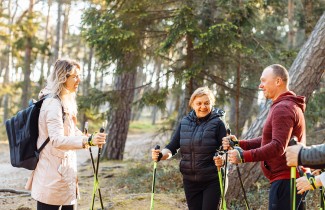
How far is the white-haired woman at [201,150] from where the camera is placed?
4.62 meters

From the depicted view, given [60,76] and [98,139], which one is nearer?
[98,139]

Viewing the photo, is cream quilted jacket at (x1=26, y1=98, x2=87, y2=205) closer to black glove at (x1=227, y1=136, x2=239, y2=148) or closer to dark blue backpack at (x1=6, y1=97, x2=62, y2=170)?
dark blue backpack at (x1=6, y1=97, x2=62, y2=170)

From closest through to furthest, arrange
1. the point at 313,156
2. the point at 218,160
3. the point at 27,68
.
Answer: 1. the point at 313,156
2. the point at 218,160
3. the point at 27,68

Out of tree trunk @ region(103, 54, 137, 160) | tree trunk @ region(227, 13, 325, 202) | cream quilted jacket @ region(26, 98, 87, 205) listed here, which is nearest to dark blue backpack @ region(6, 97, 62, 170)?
cream quilted jacket @ region(26, 98, 87, 205)

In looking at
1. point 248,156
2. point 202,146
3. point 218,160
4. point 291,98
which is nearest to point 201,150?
point 202,146

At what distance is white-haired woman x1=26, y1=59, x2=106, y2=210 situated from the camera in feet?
12.6

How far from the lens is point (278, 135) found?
12.5 ft

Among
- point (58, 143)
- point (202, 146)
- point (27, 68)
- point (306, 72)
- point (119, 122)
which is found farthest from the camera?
point (27, 68)

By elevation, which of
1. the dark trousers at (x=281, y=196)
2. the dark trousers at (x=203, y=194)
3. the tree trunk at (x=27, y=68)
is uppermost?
the tree trunk at (x=27, y=68)

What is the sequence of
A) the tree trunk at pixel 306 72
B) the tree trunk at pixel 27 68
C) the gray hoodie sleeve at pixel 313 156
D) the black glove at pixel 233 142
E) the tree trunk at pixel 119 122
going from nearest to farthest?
the gray hoodie sleeve at pixel 313 156 < the black glove at pixel 233 142 < the tree trunk at pixel 306 72 < the tree trunk at pixel 119 122 < the tree trunk at pixel 27 68

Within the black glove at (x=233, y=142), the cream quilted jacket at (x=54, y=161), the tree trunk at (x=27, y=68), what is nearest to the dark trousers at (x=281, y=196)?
the black glove at (x=233, y=142)

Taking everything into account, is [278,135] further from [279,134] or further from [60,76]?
[60,76]

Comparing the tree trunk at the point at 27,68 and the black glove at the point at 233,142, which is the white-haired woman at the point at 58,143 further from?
the tree trunk at the point at 27,68

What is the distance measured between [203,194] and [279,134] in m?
1.32
